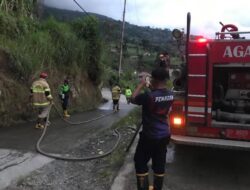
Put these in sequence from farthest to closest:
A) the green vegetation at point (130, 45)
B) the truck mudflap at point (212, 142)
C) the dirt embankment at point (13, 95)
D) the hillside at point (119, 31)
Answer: the green vegetation at point (130, 45) < the hillside at point (119, 31) < the dirt embankment at point (13, 95) < the truck mudflap at point (212, 142)

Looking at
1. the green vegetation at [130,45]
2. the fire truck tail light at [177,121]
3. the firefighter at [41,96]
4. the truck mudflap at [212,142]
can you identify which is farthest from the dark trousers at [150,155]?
the green vegetation at [130,45]

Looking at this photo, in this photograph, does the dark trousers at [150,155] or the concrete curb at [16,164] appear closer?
the dark trousers at [150,155]

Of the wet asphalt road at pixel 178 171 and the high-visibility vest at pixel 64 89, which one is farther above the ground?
the high-visibility vest at pixel 64 89

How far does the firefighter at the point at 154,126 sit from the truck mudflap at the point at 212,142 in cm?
163

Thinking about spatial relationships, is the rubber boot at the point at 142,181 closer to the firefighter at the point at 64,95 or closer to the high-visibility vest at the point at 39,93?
the high-visibility vest at the point at 39,93

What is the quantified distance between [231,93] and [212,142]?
1.46m

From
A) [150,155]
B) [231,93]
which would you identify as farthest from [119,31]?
[150,155]

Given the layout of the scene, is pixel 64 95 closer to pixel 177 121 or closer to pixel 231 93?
pixel 231 93

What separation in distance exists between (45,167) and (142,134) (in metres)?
2.98

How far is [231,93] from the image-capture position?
29.1 ft

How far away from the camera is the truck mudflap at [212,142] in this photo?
298 inches

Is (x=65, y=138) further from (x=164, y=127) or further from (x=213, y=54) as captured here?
(x=164, y=127)

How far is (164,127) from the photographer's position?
20.5 feet

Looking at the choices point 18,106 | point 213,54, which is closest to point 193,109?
point 213,54
